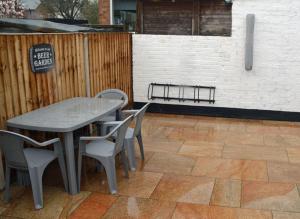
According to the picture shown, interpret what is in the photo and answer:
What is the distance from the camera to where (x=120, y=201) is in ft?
12.6

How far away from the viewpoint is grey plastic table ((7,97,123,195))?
3666mm

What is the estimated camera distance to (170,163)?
4918 mm

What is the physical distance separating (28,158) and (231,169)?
248 centimetres

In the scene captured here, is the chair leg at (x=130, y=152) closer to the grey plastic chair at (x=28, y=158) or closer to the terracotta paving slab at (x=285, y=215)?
the grey plastic chair at (x=28, y=158)

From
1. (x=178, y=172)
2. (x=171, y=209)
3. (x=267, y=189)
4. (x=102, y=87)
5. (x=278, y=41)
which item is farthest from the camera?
(x=278, y=41)

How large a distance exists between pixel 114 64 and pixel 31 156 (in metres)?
3.42

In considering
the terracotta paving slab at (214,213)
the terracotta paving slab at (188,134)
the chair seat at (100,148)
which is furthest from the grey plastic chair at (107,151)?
the terracotta paving slab at (188,134)

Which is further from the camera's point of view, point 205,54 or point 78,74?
A: point 205,54

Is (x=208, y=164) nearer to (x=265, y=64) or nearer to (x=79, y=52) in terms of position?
(x=79, y=52)

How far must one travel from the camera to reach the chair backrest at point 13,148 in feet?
11.1

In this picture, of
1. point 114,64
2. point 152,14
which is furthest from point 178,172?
point 152,14

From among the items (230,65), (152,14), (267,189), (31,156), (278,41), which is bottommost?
(267,189)

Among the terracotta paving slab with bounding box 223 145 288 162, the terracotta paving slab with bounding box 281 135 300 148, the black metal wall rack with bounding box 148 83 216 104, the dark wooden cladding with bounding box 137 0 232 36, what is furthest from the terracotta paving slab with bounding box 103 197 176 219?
the dark wooden cladding with bounding box 137 0 232 36

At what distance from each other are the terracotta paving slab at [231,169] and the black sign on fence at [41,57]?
2259mm
